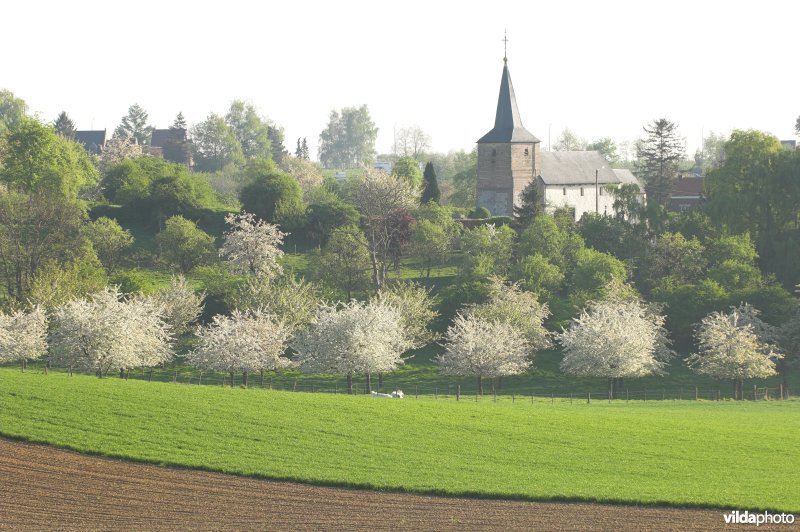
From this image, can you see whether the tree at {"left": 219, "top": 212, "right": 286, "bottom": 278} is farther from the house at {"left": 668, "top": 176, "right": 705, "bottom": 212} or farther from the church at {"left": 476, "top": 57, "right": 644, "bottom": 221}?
the house at {"left": 668, "top": 176, "right": 705, "bottom": 212}

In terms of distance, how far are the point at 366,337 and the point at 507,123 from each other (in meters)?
54.9

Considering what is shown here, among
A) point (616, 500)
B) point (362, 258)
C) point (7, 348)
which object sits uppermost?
point (362, 258)

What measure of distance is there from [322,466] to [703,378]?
4188 cm

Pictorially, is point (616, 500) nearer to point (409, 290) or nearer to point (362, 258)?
point (409, 290)

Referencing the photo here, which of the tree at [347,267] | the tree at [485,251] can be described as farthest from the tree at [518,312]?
the tree at [347,267]

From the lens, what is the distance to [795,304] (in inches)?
3172

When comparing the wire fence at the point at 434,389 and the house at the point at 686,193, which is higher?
the house at the point at 686,193

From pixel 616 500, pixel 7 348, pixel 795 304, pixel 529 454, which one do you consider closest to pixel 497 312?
pixel 795 304

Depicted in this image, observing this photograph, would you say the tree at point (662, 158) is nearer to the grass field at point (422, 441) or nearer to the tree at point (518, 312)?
the tree at point (518, 312)

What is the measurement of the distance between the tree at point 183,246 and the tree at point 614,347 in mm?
32741

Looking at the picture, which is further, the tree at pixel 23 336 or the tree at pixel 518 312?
the tree at pixel 518 312

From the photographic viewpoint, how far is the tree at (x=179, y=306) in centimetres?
8125

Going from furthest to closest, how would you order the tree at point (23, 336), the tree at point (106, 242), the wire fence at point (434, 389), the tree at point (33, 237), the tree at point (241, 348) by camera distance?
the tree at point (106, 242)
the tree at point (33, 237)
the tree at point (241, 348)
the tree at point (23, 336)
the wire fence at point (434, 389)

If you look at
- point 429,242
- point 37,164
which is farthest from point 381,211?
point 37,164
